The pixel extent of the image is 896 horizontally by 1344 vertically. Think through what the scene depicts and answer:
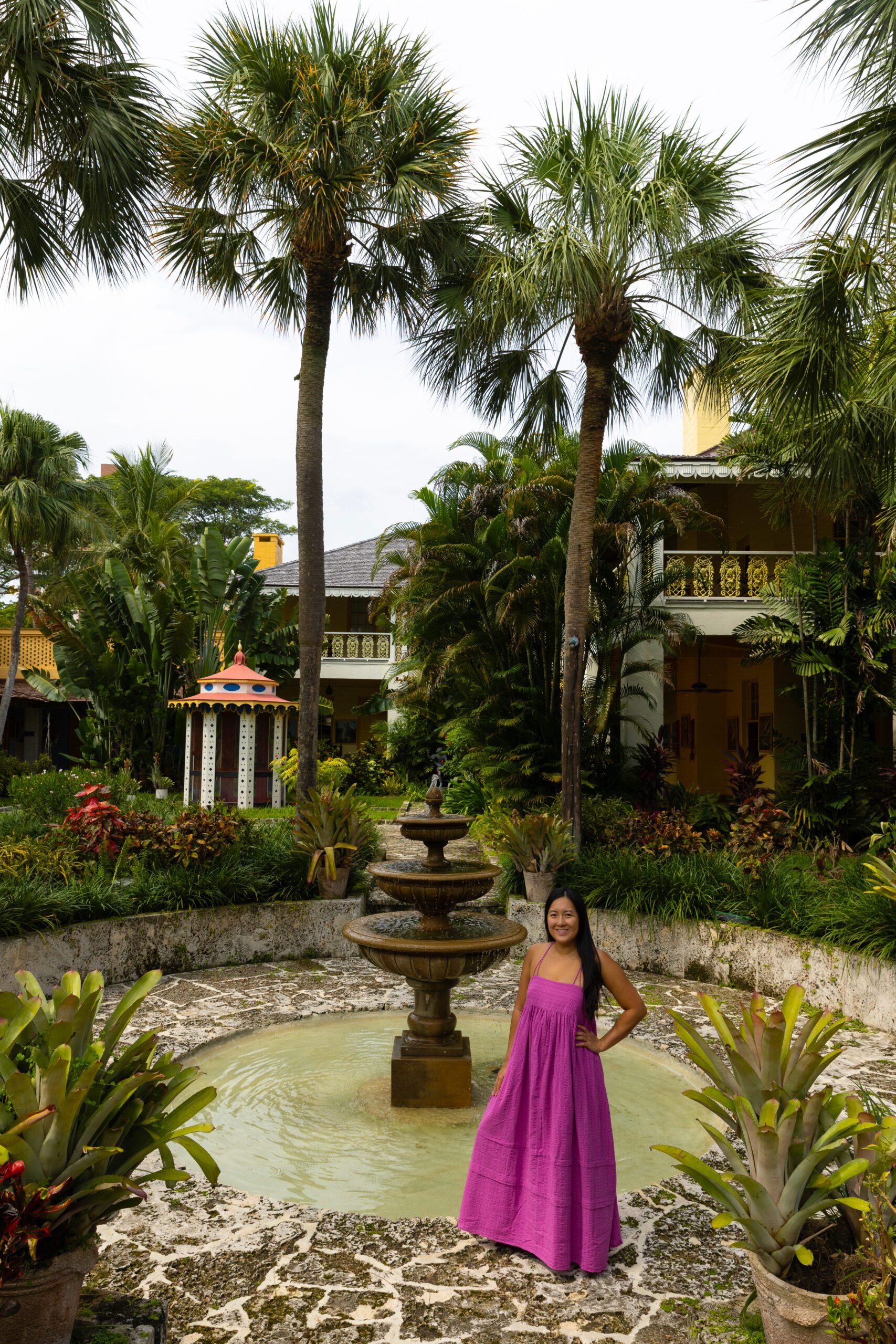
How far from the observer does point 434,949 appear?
5.44 m

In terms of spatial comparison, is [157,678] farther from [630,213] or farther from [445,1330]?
[445,1330]

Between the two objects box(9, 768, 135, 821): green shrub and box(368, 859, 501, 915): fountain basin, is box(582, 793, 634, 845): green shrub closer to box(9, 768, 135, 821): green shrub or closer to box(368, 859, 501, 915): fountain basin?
box(368, 859, 501, 915): fountain basin

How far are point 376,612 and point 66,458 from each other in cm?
886

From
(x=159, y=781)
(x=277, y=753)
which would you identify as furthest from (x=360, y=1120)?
(x=159, y=781)

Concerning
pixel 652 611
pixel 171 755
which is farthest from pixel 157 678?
pixel 652 611

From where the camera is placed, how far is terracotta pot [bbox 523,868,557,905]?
9.52m

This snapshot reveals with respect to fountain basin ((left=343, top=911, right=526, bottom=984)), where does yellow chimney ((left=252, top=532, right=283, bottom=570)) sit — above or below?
above

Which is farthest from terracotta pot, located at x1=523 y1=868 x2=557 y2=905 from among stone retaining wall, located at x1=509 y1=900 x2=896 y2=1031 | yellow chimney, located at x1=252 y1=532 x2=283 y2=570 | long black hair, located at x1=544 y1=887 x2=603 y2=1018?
yellow chimney, located at x1=252 y1=532 x2=283 y2=570

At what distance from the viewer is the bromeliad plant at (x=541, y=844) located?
948cm

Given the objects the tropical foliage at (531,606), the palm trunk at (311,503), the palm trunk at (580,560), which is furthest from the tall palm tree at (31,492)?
the palm trunk at (580,560)

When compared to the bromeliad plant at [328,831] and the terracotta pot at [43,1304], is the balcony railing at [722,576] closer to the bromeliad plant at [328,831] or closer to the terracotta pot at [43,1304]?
the bromeliad plant at [328,831]

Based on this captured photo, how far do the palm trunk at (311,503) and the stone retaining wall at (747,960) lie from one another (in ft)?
10.1

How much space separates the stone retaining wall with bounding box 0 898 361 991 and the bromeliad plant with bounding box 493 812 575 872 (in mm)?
1775

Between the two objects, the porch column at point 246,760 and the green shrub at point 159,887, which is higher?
the porch column at point 246,760
